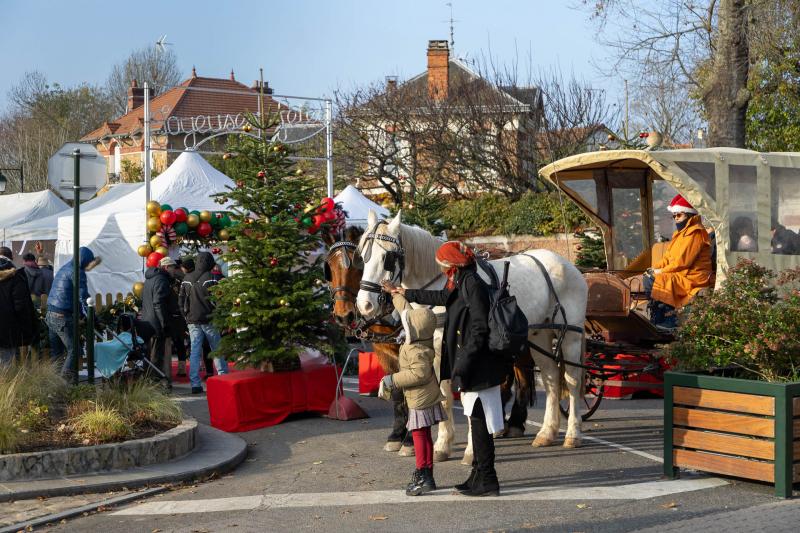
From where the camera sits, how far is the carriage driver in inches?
399

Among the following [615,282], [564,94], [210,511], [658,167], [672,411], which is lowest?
[210,511]

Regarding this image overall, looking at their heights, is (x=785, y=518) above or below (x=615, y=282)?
below

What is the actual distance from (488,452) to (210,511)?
216cm

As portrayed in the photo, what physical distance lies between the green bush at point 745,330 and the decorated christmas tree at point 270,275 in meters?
4.69

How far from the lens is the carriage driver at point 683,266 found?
10.1 meters

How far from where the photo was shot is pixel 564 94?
32656 mm

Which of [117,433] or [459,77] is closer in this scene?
[117,433]

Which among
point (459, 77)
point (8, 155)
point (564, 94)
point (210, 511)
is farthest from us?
point (8, 155)

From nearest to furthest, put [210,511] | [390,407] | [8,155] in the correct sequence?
[210,511], [390,407], [8,155]

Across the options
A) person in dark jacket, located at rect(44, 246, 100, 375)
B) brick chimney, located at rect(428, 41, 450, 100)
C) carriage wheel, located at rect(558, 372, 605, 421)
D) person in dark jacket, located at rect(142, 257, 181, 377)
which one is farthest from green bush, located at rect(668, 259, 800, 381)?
brick chimney, located at rect(428, 41, 450, 100)

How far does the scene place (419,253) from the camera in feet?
29.7

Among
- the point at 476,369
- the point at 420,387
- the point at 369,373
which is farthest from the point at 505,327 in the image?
the point at 369,373

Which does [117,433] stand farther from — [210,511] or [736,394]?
[736,394]

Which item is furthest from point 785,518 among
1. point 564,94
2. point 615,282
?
point 564,94
